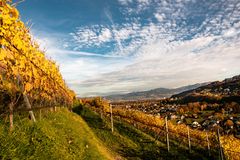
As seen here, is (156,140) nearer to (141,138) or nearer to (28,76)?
(141,138)

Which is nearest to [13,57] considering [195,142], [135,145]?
[135,145]

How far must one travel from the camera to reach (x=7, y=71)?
10172 mm

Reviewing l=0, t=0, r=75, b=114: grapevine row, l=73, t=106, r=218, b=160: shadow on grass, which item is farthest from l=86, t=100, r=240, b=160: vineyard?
l=0, t=0, r=75, b=114: grapevine row

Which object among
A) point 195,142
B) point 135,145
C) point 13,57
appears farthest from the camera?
point 195,142

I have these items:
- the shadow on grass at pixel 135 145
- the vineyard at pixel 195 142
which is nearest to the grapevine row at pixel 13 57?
the shadow on grass at pixel 135 145

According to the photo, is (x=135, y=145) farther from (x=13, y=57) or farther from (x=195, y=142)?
(x=13, y=57)

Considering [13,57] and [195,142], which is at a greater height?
[13,57]

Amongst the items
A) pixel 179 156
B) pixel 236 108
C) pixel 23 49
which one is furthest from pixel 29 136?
pixel 236 108

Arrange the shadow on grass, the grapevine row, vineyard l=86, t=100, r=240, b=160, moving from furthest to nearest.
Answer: vineyard l=86, t=100, r=240, b=160
the shadow on grass
the grapevine row

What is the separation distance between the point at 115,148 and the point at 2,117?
1496 centimetres

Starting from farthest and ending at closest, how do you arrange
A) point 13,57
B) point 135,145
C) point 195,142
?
point 195,142 < point 135,145 < point 13,57

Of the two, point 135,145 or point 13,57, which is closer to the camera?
point 13,57

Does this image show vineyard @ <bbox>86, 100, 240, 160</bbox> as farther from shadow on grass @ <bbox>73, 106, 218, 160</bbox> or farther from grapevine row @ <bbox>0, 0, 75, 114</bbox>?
grapevine row @ <bbox>0, 0, 75, 114</bbox>

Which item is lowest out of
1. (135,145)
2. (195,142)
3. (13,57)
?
(195,142)
